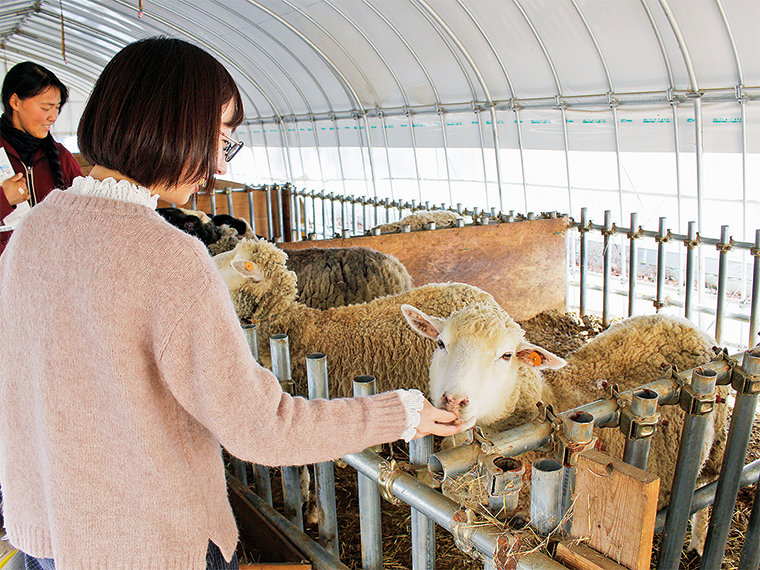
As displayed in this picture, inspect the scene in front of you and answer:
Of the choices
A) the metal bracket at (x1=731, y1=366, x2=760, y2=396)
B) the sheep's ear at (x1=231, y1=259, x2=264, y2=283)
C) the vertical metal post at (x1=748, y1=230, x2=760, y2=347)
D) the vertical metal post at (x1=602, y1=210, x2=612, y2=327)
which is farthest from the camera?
the vertical metal post at (x1=602, y1=210, x2=612, y2=327)

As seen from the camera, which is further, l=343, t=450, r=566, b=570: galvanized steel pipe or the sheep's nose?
the sheep's nose

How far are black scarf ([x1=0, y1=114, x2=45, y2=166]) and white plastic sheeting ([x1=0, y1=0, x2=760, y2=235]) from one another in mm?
5625

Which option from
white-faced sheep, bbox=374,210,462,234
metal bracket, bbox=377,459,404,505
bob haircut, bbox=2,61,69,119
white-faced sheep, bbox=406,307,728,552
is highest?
bob haircut, bbox=2,61,69,119

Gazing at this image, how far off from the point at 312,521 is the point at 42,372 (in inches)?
70.0

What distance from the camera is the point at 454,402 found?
76.1 inches

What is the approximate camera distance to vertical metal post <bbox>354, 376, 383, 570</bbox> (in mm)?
1397

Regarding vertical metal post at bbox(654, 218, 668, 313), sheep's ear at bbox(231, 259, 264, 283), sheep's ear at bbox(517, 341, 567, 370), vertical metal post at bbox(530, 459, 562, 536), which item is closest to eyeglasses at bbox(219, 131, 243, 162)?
vertical metal post at bbox(530, 459, 562, 536)

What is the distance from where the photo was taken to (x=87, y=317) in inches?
35.8

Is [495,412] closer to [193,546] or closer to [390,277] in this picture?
[193,546]

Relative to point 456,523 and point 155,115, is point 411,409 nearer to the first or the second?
point 456,523

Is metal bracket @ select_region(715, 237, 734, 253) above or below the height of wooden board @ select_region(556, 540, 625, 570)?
above

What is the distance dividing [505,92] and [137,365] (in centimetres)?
807

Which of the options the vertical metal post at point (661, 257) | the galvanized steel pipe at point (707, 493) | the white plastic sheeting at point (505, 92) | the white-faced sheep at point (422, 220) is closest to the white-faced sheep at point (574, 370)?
the galvanized steel pipe at point (707, 493)

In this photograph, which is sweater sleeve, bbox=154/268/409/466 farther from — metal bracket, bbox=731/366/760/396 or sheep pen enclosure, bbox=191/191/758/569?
sheep pen enclosure, bbox=191/191/758/569
